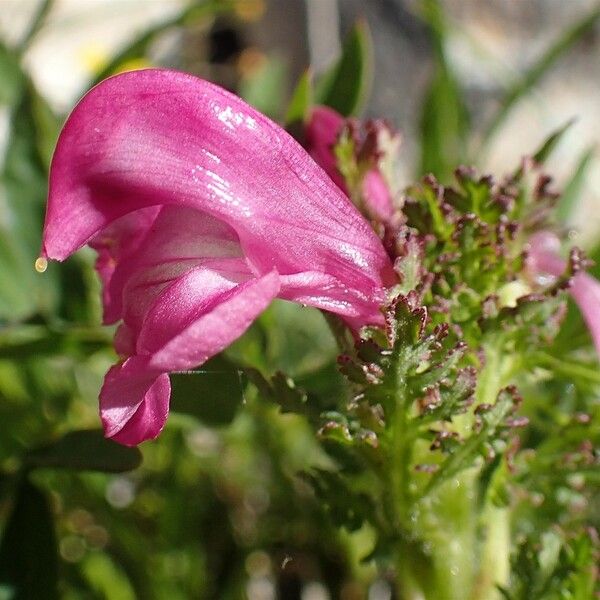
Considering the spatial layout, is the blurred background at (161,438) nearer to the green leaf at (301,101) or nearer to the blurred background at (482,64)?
the green leaf at (301,101)

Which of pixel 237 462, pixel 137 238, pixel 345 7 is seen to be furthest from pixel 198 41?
pixel 137 238

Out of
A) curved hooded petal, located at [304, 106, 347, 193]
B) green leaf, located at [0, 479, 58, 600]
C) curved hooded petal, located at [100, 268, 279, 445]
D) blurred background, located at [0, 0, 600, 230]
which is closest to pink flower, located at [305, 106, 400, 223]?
curved hooded petal, located at [304, 106, 347, 193]

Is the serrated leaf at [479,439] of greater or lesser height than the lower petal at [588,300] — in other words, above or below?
below

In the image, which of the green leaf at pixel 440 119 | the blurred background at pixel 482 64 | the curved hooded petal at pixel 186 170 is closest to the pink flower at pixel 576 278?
the curved hooded petal at pixel 186 170

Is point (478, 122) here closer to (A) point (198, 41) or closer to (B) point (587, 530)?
(A) point (198, 41)

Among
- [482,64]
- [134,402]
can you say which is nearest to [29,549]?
[134,402]
